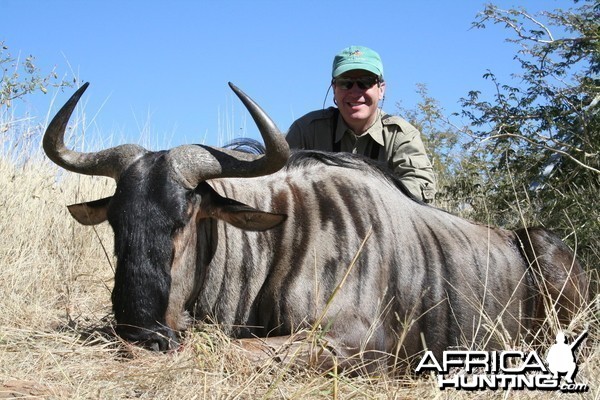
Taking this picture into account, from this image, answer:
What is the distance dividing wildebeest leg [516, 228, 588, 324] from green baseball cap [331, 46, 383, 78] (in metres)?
1.68

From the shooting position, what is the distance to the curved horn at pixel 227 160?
365 centimetres

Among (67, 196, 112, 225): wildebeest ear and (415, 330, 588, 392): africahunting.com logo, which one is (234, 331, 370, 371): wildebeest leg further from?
(67, 196, 112, 225): wildebeest ear

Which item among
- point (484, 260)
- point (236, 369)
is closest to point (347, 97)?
point (484, 260)

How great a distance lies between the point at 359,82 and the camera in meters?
5.76

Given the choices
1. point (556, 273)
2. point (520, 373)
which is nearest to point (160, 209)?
point (520, 373)

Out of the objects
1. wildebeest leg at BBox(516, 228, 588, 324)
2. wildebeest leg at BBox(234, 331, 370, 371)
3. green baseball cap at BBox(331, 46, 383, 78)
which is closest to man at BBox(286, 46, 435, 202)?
green baseball cap at BBox(331, 46, 383, 78)

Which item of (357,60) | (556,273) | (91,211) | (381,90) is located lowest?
(556,273)

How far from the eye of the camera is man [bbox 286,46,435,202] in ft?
18.6

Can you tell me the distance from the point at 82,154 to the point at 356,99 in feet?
7.55

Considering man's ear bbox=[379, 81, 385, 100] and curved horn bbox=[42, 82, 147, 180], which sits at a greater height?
man's ear bbox=[379, 81, 385, 100]

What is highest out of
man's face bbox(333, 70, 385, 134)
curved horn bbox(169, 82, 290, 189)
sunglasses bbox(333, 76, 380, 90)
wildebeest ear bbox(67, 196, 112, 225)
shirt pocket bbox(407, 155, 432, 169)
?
sunglasses bbox(333, 76, 380, 90)

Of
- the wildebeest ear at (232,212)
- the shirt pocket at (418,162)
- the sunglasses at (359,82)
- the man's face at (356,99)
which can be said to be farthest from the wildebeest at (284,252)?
the sunglasses at (359,82)

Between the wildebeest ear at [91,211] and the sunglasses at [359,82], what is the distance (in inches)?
92.4

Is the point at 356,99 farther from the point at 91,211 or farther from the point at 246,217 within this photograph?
the point at 91,211
